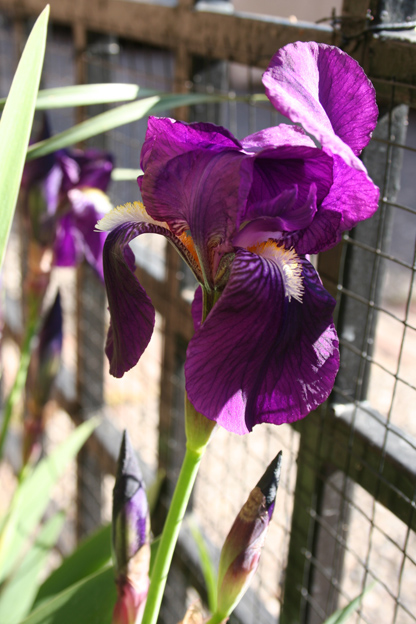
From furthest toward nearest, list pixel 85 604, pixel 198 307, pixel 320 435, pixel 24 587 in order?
pixel 24 587 → pixel 320 435 → pixel 85 604 → pixel 198 307

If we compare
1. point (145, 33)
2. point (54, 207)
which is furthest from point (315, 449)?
point (145, 33)

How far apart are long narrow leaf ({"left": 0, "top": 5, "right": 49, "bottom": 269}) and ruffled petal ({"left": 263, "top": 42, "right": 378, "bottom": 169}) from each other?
0.17 meters

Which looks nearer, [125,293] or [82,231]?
[125,293]

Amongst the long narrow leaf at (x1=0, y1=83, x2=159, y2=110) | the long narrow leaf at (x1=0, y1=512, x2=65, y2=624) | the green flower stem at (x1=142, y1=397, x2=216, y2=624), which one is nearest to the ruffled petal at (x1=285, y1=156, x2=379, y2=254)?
the green flower stem at (x1=142, y1=397, x2=216, y2=624)

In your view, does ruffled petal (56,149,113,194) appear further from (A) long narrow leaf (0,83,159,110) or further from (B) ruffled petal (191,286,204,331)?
(B) ruffled petal (191,286,204,331)

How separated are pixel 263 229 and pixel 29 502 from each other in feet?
2.46

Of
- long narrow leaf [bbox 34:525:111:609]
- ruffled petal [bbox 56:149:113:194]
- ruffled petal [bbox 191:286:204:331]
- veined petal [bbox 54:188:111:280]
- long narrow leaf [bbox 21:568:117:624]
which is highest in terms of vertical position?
ruffled petal [bbox 191:286:204:331]

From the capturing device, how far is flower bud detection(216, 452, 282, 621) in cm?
44

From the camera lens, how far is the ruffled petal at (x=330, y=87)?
1.17ft

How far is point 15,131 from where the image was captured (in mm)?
401

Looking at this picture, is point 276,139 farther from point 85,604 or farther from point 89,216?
point 89,216

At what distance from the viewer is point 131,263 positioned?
1.44ft

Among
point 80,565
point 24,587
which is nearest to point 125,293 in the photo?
point 80,565

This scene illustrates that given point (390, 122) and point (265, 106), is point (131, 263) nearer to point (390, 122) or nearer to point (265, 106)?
point (390, 122)
